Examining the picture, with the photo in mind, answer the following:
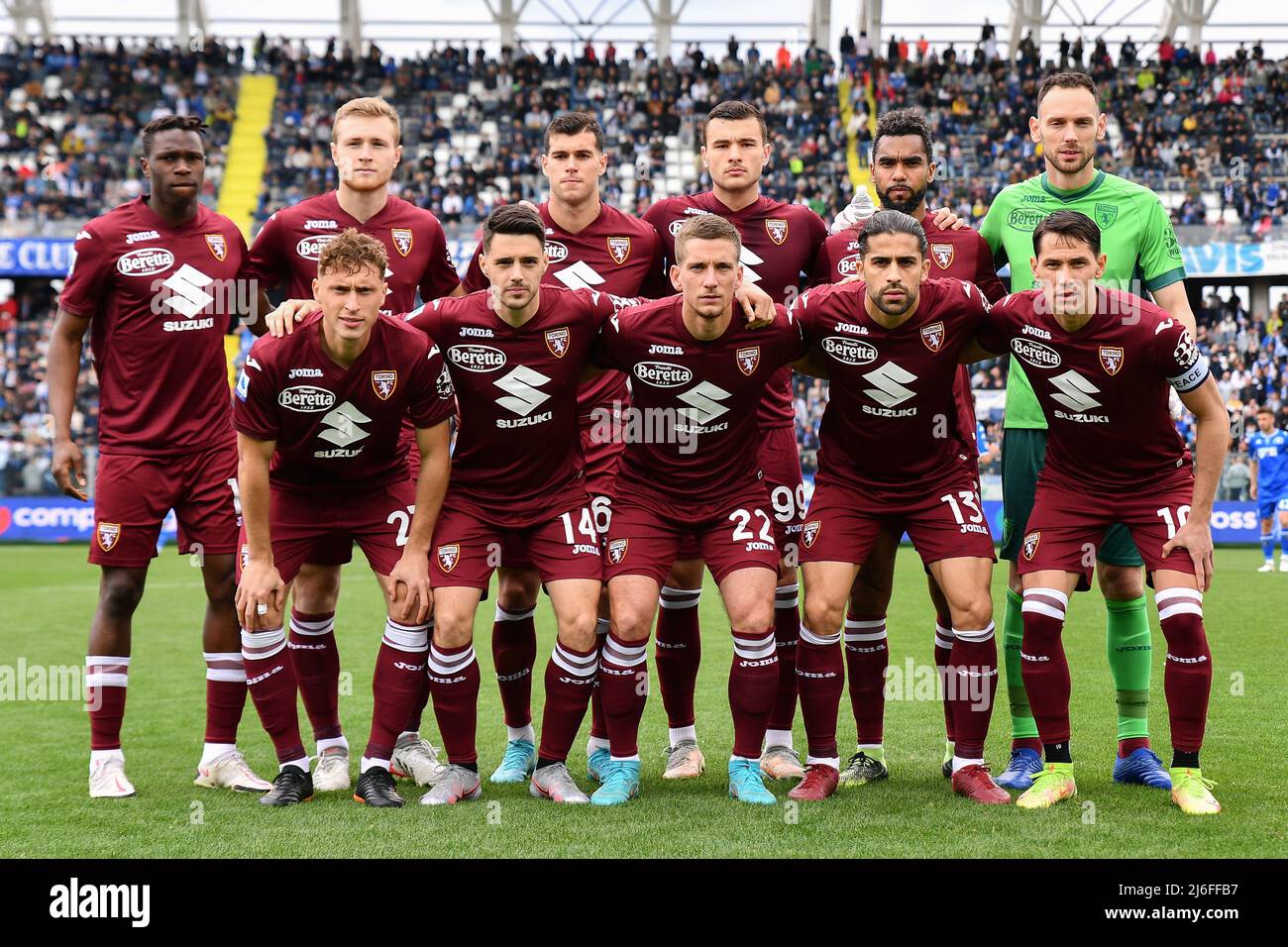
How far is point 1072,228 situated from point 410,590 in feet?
9.72

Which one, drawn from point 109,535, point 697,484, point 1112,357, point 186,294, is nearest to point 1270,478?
point 1112,357

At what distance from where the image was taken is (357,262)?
4988mm

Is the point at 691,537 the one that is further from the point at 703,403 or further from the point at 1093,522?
the point at 1093,522

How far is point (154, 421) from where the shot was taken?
18.0 ft

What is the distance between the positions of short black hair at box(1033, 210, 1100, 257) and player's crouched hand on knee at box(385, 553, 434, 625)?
2.77 metres

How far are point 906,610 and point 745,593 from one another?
23.9ft

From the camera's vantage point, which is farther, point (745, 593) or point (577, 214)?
point (577, 214)

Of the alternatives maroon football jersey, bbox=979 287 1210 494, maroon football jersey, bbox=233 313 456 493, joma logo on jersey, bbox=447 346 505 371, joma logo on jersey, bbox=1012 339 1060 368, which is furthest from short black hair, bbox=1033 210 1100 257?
maroon football jersey, bbox=233 313 456 493

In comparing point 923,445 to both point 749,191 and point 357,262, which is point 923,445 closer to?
point 749,191

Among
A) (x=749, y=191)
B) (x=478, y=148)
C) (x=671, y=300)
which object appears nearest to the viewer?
(x=671, y=300)

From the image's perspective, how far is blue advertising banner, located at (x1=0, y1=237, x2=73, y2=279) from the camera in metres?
25.3

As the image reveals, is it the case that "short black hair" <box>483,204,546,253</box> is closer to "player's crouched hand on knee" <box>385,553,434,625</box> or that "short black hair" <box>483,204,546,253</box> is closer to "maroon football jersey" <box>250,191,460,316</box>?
"maroon football jersey" <box>250,191,460,316</box>

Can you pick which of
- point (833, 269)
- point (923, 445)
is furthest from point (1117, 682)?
point (833, 269)
